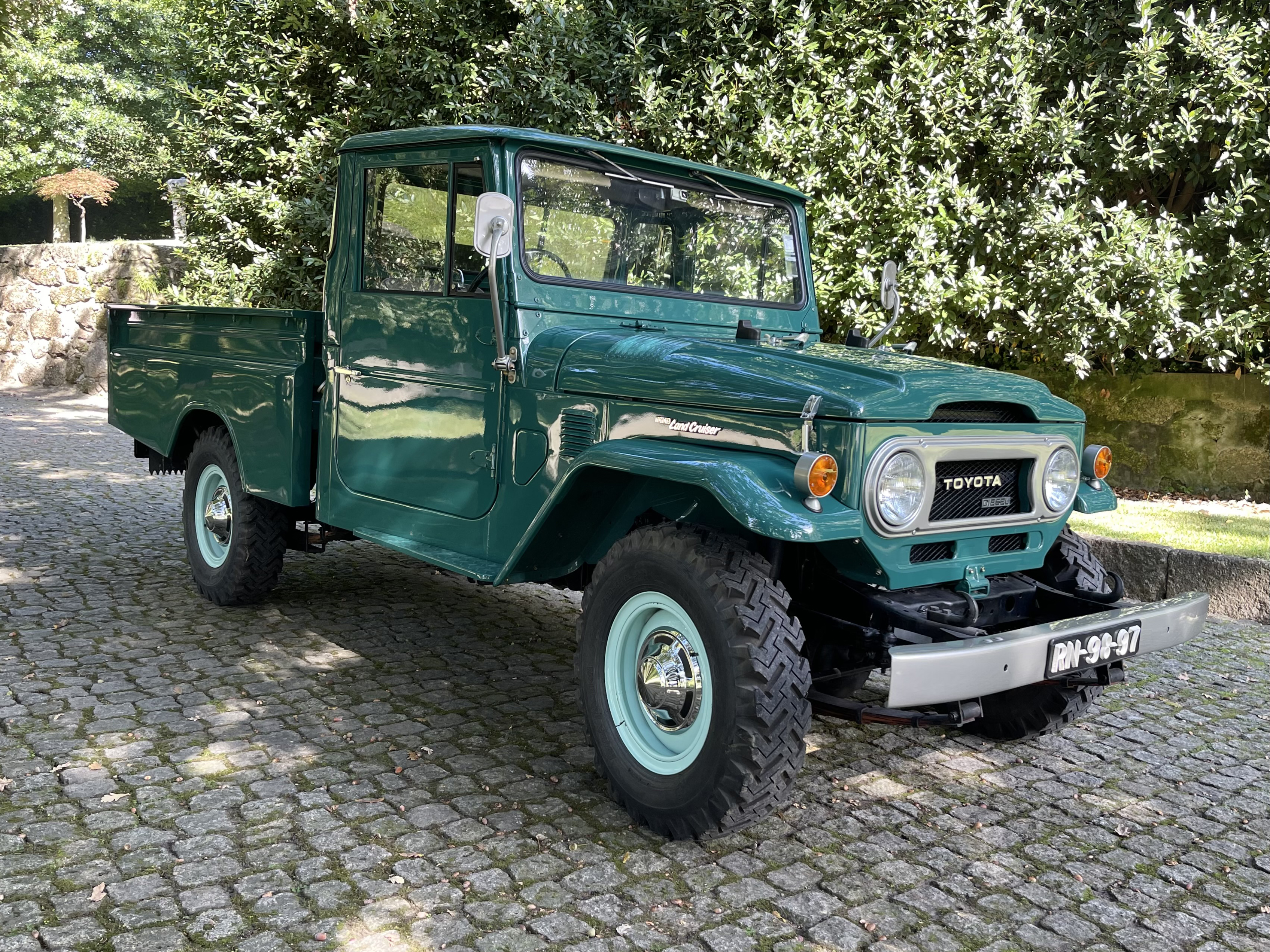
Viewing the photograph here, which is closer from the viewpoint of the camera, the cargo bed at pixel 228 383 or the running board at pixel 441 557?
the running board at pixel 441 557

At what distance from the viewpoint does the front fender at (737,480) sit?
111 inches

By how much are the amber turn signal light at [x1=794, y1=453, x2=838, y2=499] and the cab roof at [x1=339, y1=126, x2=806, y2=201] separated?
163 centimetres

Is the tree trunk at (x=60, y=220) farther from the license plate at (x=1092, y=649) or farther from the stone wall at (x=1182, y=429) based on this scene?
the license plate at (x=1092, y=649)

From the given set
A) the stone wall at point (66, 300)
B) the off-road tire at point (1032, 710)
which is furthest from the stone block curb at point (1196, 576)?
the stone wall at point (66, 300)

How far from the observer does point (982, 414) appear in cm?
342

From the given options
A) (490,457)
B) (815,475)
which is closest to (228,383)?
(490,457)

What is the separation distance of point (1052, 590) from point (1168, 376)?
6.64 meters

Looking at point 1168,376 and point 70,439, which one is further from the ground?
point 1168,376

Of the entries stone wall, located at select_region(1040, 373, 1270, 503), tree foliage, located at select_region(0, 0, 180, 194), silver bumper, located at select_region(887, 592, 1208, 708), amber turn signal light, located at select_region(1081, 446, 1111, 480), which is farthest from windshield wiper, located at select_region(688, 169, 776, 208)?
tree foliage, located at select_region(0, 0, 180, 194)

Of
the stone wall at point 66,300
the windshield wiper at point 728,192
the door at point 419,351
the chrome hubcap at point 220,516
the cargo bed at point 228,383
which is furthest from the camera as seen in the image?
the stone wall at point 66,300

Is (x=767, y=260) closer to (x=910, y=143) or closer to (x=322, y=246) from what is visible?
(x=910, y=143)

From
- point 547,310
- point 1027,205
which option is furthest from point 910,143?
point 547,310

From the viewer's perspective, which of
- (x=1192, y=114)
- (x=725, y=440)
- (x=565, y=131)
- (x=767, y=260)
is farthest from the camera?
(x=565, y=131)

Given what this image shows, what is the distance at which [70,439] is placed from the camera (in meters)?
11.5
